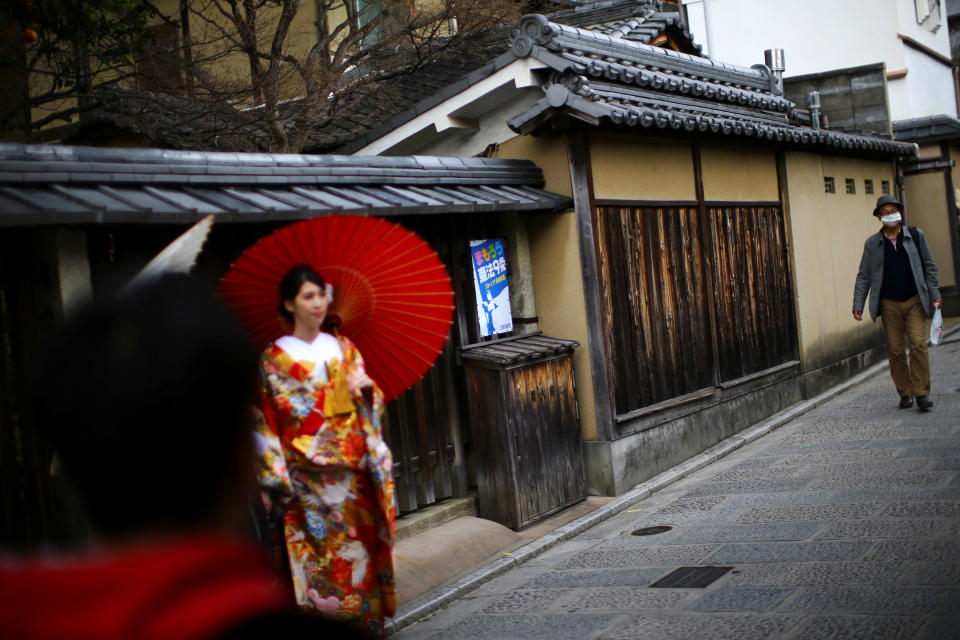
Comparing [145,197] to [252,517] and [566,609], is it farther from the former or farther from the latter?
[566,609]

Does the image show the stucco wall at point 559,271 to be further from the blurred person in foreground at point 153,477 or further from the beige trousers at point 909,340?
the blurred person in foreground at point 153,477

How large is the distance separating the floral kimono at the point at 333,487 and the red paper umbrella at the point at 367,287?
0.19 metres

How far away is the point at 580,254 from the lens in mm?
9047

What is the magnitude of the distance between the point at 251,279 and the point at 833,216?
41.4 ft

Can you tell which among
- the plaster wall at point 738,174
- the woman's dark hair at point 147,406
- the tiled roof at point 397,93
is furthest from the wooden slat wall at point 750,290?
the woman's dark hair at point 147,406

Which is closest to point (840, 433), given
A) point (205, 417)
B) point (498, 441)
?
point (498, 441)

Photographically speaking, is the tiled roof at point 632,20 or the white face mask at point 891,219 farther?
the tiled roof at point 632,20

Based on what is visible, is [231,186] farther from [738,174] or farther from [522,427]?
[738,174]

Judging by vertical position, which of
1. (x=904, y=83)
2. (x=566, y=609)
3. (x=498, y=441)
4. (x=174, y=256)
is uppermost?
(x=904, y=83)

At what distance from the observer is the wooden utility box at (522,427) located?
782cm

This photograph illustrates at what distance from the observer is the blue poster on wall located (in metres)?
8.47

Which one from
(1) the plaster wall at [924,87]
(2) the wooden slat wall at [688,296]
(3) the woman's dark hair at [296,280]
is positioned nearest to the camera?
(3) the woman's dark hair at [296,280]

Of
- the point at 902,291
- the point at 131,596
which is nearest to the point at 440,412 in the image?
the point at 902,291

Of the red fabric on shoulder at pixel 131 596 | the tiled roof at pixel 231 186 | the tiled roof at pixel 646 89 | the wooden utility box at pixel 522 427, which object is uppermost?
the tiled roof at pixel 646 89
